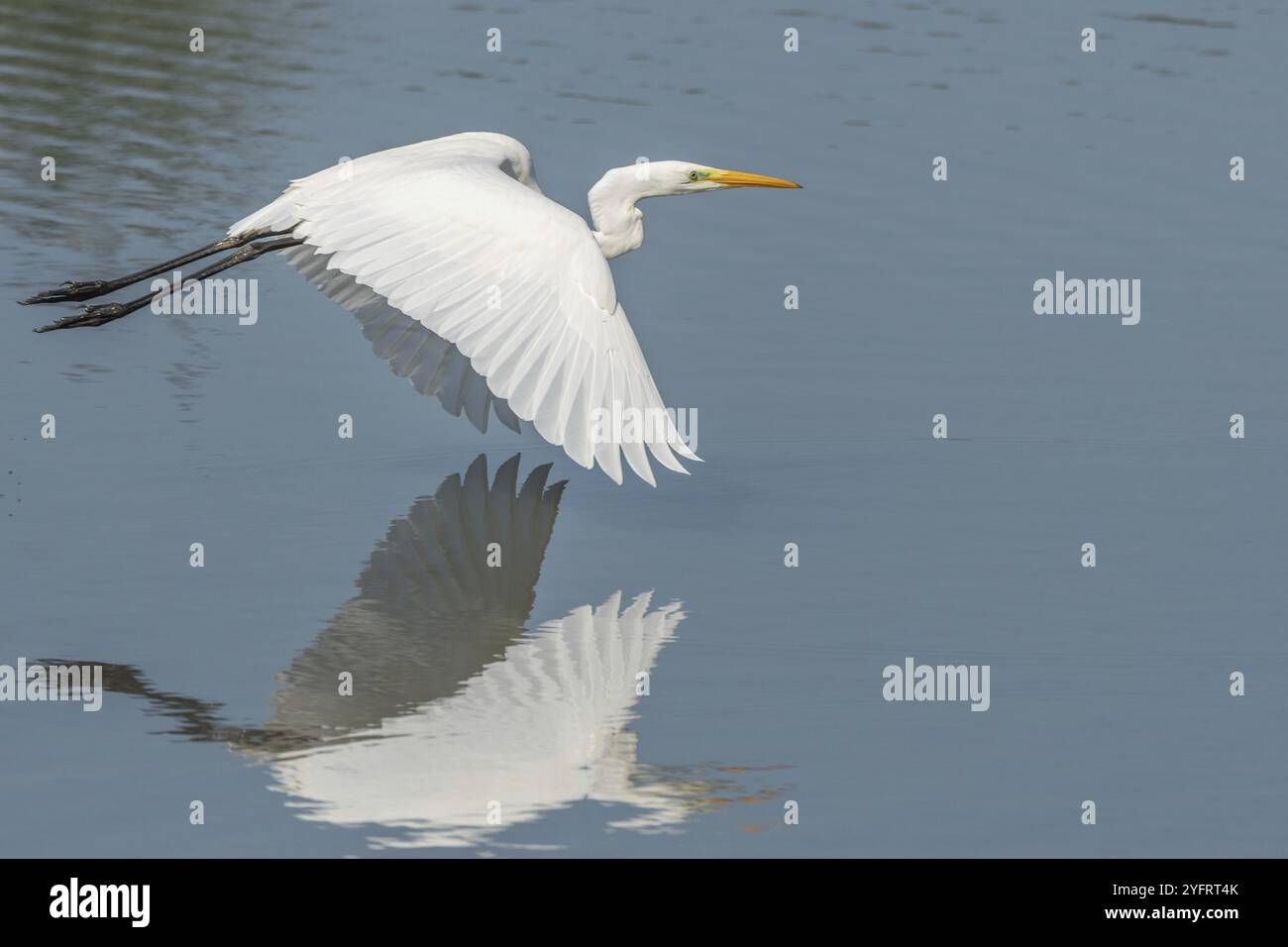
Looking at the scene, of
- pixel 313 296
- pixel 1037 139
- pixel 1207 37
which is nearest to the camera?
pixel 313 296

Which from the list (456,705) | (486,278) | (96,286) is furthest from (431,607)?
(96,286)

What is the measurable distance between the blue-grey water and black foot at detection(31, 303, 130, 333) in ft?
1.05

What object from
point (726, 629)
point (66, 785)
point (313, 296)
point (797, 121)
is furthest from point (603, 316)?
point (797, 121)

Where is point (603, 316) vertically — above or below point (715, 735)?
above

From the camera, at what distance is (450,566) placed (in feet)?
28.7

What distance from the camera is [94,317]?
33.6 ft

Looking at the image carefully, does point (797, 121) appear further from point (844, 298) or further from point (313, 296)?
point (313, 296)

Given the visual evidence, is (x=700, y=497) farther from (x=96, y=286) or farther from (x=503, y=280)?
(x=96, y=286)

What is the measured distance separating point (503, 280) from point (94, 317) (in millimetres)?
2875

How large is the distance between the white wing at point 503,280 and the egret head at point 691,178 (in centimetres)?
101

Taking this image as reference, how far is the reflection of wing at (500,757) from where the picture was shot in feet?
21.1

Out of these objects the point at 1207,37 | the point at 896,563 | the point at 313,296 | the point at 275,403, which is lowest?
the point at 896,563

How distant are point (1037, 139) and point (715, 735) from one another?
30.8 feet

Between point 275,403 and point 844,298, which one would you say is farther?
point 844,298
